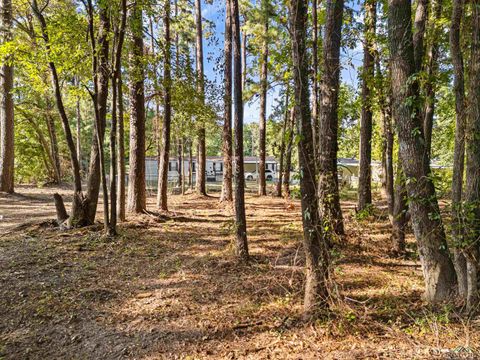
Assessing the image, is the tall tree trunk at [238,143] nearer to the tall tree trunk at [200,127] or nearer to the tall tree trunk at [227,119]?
the tall tree trunk at [227,119]

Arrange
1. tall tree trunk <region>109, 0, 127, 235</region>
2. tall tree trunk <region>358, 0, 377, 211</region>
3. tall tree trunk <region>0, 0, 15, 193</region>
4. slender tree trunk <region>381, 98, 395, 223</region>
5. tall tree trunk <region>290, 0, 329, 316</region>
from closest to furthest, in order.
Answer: tall tree trunk <region>290, 0, 329, 316</region> → slender tree trunk <region>381, 98, 395, 223</region> → tall tree trunk <region>109, 0, 127, 235</region> → tall tree trunk <region>358, 0, 377, 211</region> → tall tree trunk <region>0, 0, 15, 193</region>

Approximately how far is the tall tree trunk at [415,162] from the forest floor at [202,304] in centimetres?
38

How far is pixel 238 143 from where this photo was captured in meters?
4.70

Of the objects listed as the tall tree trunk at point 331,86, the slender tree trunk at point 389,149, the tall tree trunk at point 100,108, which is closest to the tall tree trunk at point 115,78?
the tall tree trunk at point 100,108

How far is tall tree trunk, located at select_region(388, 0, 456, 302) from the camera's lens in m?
3.00

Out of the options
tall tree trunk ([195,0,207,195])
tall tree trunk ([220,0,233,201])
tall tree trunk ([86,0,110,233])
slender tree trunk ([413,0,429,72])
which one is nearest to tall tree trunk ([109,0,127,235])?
tall tree trunk ([86,0,110,233])

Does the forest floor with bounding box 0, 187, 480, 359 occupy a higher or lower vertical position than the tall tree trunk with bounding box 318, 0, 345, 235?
lower

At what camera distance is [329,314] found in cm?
290

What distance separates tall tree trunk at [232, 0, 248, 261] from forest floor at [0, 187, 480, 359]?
0.42 m

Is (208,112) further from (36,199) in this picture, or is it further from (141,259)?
(36,199)

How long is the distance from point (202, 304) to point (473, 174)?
10.1 ft

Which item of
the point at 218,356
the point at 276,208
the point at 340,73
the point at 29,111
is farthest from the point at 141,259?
the point at 29,111

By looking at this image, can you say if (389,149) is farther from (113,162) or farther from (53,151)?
(53,151)

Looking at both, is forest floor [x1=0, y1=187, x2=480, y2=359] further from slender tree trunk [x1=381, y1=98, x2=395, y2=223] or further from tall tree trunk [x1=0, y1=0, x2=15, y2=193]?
tall tree trunk [x1=0, y1=0, x2=15, y2=193]
